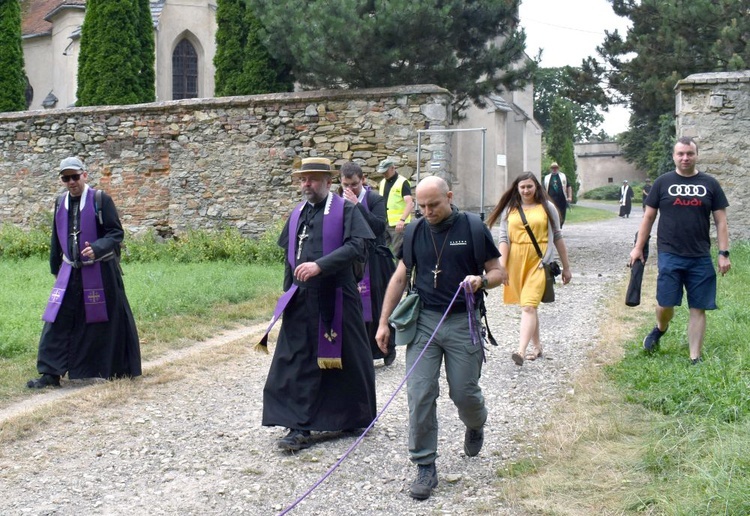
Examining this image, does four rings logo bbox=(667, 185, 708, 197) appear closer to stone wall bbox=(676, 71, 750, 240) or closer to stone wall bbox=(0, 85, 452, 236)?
stone wall bbox=(676, 71, 750, 240)

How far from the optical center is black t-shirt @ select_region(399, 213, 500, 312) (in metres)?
4.94

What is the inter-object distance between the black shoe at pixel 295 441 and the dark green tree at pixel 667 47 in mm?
13373

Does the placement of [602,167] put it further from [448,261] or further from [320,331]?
[448,261]

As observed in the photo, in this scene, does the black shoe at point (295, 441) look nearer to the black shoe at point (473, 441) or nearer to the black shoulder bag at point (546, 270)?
the black shoe at point (473, 441)

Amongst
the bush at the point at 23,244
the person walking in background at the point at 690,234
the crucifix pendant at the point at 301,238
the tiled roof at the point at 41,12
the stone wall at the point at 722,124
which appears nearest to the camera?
the crucifix pendant at the point at 301,238

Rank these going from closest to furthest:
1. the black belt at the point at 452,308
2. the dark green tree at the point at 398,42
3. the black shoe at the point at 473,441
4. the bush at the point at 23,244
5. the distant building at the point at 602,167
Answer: the black belt at the point at 452,308 → the black shoe at the point at 473,441 → the dark green tree at the point at 398,42 → the bush at the point at 23,244 → the distant building at the point at 602,167

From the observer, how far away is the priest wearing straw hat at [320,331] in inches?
220

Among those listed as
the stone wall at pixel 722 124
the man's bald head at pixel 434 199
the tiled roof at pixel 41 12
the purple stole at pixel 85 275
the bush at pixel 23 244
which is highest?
the tiled roof at pixel 41 12

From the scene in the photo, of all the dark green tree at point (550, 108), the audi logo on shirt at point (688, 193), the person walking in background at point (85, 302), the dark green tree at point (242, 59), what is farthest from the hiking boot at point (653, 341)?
the dark green tree at point (550, 108)

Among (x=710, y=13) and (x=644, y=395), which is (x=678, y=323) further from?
(x=710, y=13)

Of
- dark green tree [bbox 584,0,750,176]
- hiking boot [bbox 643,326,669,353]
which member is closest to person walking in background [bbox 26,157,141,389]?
hiking boot [bbox 643,326,669,353]

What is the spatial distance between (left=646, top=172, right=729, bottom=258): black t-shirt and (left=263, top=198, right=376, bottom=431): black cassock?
8.81 ft

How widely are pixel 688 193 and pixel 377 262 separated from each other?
2.75 meters

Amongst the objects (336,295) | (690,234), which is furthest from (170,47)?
(336,295)
